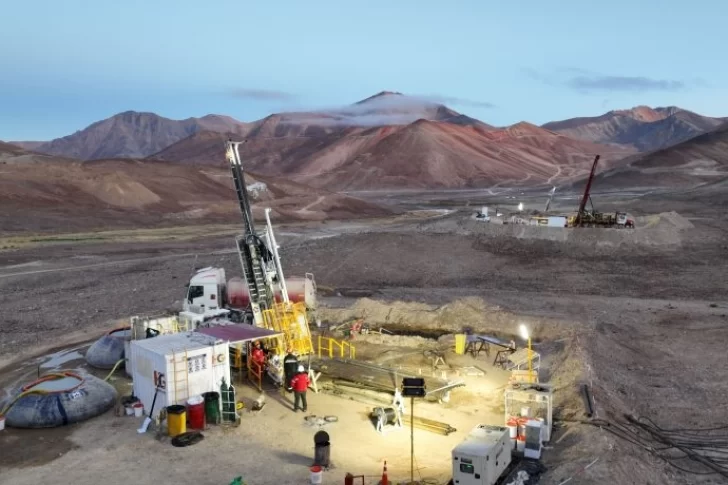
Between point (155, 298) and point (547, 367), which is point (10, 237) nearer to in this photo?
point (155, 298)

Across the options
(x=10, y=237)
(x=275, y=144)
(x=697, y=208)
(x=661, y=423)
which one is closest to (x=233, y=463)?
(x=661, y=423)

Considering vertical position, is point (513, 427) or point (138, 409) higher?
point (513, 427)

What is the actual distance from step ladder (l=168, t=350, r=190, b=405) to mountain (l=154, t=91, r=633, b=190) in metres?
133

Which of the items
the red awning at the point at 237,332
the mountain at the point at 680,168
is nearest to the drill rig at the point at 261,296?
the red awning at the point at 237,332

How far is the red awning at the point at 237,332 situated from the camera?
671 inches

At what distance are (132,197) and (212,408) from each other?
238 feet

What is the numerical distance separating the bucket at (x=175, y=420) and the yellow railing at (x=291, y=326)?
14.8ft

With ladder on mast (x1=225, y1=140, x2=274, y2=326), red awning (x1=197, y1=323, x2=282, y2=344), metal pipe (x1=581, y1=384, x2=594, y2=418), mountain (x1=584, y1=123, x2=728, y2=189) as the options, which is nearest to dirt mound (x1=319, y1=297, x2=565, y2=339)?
ladder on mast (x1=225, y1=140, x2=274, y2=326)

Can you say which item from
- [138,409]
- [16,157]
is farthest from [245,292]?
[16,157]

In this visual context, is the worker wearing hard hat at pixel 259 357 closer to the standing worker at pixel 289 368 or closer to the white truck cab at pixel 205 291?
the standing worker at pixel 289 368

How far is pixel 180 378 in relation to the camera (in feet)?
50.6

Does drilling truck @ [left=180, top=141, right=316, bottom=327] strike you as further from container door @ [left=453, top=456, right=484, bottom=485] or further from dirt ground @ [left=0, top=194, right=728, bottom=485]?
container door @ [left=453, top=456, right=484, bottom=485]

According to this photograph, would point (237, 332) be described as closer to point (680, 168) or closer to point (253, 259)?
point (253, 259)

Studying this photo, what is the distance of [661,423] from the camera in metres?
15.4
